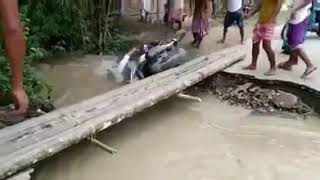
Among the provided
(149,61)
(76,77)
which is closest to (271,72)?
(149,61)

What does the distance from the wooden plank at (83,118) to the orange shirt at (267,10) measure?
0.77 meters

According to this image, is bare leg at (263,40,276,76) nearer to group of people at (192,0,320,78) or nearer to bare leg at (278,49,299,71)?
group of people at (192,0,320,78)

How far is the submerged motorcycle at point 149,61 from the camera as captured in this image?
6.08 metres

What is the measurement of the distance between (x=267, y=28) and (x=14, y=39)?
348cm

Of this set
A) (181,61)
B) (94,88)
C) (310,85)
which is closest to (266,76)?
(310,85)

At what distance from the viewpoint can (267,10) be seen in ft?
19.8

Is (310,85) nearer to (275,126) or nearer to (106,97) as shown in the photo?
(275,126)

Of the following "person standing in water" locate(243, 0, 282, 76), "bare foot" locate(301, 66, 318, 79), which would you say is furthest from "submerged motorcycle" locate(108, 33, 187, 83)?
"bare foot" locate(301, 66, 318, 79)

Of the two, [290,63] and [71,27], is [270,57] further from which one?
[71,27]

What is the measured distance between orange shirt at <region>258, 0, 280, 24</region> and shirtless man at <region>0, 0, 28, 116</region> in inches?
131

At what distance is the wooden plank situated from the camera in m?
3.51

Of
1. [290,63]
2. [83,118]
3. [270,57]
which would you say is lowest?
[83,118]

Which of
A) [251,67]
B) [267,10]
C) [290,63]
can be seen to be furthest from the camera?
[290,63]

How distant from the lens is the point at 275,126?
522cm
